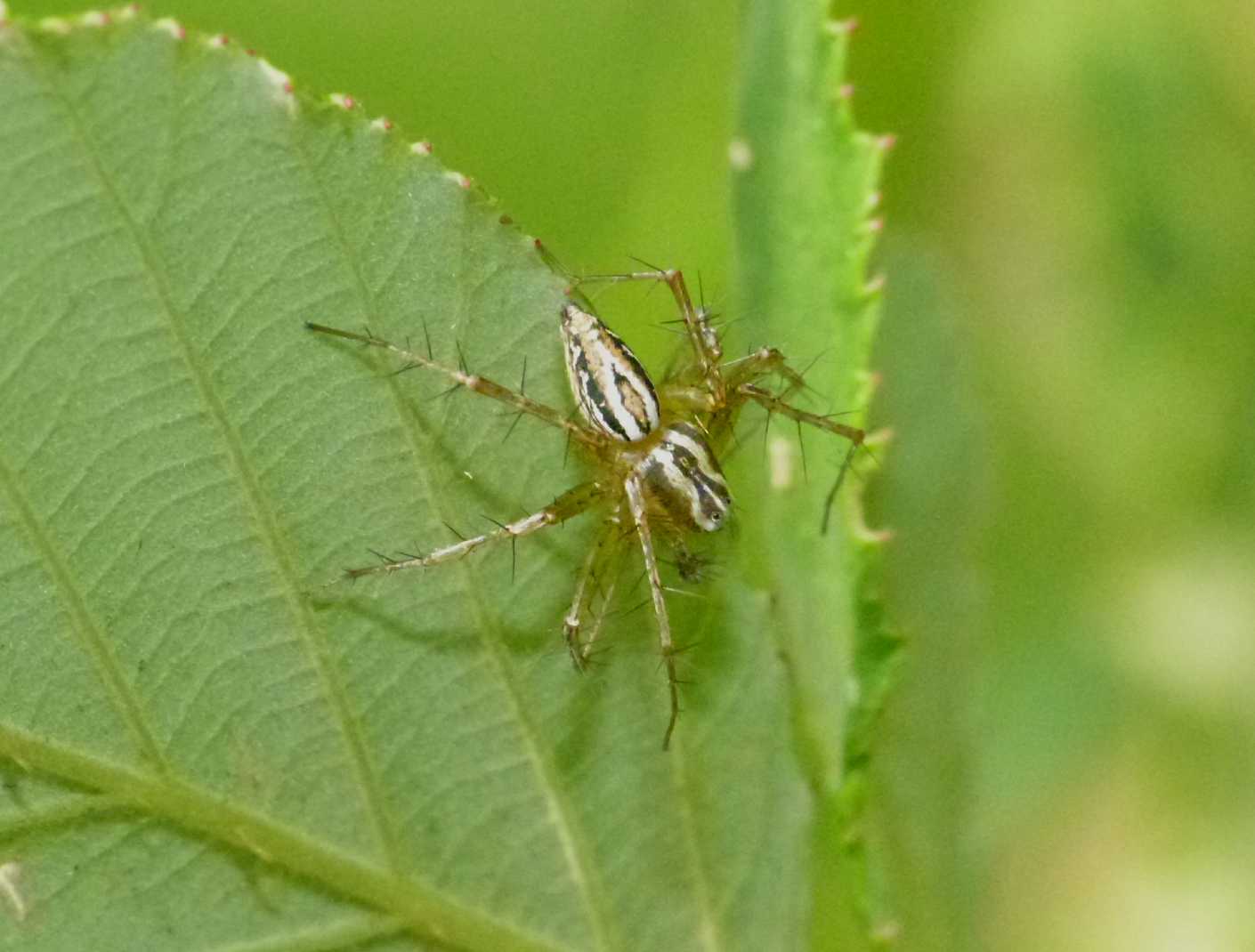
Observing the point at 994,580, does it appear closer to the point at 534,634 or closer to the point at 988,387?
the point at 988,387

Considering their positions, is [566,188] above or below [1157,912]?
above

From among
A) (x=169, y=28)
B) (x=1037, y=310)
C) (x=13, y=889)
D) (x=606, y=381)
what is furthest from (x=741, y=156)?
(x=1037, y=310)

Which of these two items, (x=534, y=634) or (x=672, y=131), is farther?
(x=672, y=131)

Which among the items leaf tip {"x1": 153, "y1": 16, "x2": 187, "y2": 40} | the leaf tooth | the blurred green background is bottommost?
the blurred green background

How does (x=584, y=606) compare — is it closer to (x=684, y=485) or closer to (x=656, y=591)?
(x=656, y=591)

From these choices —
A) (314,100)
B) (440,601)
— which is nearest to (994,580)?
(440,601)

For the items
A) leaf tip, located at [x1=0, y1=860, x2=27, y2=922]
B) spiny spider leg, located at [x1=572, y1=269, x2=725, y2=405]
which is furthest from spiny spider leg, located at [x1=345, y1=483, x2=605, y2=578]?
leaf tip, located at [x1=0, y1=860, x2=27, y2=922]

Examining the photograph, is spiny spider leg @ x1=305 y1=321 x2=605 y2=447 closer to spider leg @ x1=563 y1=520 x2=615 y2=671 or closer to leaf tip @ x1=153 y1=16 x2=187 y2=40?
spider leg @ x1=563 y1=520 x2=615 y2=671
